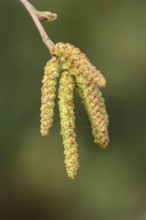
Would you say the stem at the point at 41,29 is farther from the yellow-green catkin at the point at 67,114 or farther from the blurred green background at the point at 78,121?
the blurred green background at the point at 78,121

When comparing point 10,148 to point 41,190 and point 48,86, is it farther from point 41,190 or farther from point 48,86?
point 48,86

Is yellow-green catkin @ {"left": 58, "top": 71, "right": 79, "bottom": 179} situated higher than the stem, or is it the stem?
the stem

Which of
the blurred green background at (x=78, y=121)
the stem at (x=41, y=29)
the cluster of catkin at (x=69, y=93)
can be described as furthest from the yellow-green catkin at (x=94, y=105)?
the blurred green background at (x=78, y=121)

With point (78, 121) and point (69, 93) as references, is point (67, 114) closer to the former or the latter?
point (69, 93)

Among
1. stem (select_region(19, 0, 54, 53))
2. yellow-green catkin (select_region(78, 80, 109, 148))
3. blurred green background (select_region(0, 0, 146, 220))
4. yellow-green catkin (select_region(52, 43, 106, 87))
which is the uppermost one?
blurred green background (select_region(0, 0, 146, 220))

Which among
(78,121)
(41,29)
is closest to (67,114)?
(41,29)

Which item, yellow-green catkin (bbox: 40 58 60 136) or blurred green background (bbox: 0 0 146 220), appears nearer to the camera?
yellow-green catkin (bbox: 40 58 60 136)

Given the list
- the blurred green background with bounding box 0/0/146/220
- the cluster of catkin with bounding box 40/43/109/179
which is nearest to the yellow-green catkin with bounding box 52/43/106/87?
the cluster of catkin with bounding box 40/43/109/179

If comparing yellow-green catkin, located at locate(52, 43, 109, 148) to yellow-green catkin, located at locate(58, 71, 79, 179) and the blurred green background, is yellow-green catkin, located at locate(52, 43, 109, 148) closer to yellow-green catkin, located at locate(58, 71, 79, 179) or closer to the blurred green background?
yellow-green catkin, located at locate(58, 71, 79, 179)

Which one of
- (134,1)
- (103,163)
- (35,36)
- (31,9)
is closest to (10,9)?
(35,36)

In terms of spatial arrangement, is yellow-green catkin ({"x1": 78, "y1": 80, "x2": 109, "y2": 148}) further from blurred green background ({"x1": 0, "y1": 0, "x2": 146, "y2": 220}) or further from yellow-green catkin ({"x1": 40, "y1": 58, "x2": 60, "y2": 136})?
blurred green background ({"x1": 0, "y1": 0, "x2": 146, "y2": 220})
